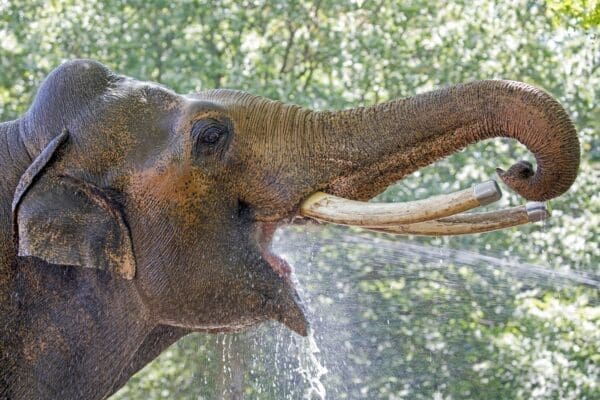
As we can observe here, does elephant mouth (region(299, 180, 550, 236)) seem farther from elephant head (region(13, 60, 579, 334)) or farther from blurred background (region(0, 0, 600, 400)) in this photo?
blurred background (region(0, 0, 600, 400))

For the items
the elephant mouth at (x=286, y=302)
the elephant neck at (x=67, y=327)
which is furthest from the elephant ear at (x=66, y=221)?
the elephant mouth at (x=286, y=302)

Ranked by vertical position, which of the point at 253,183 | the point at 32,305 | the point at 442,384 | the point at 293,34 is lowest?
the point at 442,384

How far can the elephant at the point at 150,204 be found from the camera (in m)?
4.19

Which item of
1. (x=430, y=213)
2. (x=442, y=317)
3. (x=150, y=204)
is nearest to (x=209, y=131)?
(x=150, y=204)

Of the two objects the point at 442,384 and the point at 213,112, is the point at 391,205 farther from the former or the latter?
the point at 442,384

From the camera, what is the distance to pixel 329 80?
11.9m

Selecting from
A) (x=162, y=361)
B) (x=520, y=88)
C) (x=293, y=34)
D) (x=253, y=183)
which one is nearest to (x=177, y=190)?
(x=253, y=183)

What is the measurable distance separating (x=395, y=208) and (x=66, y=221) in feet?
3.56

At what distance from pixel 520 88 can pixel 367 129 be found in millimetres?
588

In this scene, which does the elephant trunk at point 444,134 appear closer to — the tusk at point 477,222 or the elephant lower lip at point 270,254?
the tusk at point 477,222

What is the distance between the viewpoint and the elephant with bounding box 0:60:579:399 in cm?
Answer: 419

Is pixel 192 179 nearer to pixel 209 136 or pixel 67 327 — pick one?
pixel 209 136

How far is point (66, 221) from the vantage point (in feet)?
13.5

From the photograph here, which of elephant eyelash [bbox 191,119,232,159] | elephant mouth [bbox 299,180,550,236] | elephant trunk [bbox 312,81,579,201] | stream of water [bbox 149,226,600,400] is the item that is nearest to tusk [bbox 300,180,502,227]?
elephant mouth [bbox 299,180,550,236]
